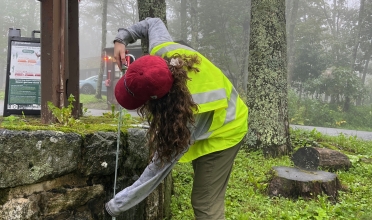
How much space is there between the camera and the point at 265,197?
4.24 metres

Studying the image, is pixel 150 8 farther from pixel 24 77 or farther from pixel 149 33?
pixel 149 33

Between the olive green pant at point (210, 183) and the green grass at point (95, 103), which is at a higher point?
the olive green pant at point (210, 183)

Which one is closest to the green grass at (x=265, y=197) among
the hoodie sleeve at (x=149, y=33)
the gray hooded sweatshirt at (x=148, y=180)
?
the gray hooded sweatshirt at (x=148, y=180)

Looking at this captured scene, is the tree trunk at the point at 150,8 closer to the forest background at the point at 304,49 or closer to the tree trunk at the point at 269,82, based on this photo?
the tree trunk at the point at 269,82

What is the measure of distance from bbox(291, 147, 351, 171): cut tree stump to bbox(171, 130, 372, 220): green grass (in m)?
0.19

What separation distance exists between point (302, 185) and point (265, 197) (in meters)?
0.49

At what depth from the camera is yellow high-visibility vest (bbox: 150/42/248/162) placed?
1979mm

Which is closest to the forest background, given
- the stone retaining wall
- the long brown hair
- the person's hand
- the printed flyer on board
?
the printed flyer on board

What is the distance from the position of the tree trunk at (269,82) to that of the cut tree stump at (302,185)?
169 centimetres

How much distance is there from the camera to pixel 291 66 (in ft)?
71.3

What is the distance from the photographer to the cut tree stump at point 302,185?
13.9 feet

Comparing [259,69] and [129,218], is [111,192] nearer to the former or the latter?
[129,218]

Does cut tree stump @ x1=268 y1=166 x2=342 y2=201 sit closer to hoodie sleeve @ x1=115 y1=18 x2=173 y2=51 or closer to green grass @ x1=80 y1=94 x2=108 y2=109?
hoodie sleeve @ x1=115 y1=18 x2=173 y2=51

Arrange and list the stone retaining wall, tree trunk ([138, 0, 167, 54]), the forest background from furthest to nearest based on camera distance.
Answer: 1. the forest background
2. tree trunk ([138, 0, 167, 54])
3. the stone retaining wall
